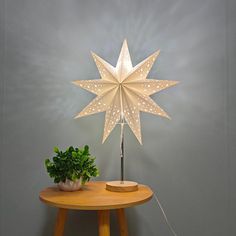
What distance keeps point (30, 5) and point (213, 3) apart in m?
0.86

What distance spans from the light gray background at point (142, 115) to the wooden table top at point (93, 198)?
0.80 feet

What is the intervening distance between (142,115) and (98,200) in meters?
0.51

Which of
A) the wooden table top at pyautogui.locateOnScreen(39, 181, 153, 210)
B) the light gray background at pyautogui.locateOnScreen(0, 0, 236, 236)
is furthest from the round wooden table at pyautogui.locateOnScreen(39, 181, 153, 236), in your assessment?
the light gray background at pyautogui.locateOnScreen(0, 0, 236, 236)

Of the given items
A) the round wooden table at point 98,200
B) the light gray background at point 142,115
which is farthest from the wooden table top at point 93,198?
the light gray background at point 142,115

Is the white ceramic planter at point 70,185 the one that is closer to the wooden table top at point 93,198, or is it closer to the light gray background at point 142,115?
the wooden table top at point 93,198

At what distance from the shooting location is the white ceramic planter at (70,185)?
3.33 feet

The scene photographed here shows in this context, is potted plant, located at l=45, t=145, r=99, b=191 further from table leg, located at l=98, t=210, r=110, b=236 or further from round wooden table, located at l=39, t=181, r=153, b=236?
table leg, located at l=98, t=210, r=110, b=236

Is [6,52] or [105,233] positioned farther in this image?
[6,52]

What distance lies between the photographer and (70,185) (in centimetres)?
102

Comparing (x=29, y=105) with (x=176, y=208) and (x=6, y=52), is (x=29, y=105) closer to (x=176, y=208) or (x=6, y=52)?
(x=6, y=52)

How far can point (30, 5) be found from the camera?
50.9 inches

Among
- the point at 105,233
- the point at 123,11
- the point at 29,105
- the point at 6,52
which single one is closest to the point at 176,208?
the point at 105,233

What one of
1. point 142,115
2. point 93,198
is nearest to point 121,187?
point 93,198

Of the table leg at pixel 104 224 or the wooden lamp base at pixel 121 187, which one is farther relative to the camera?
the wooden lamp base at pixel 121 187
